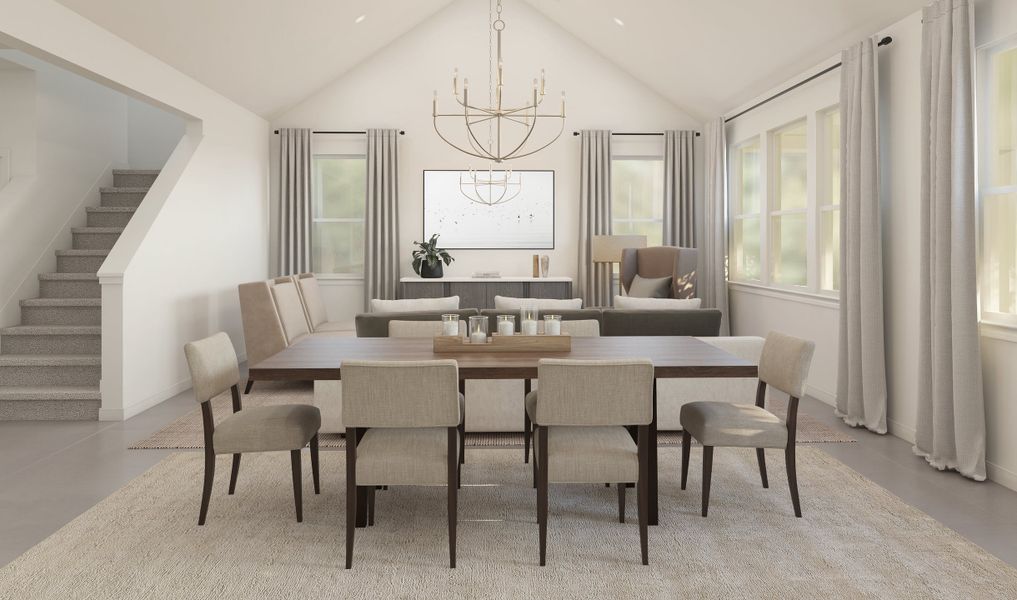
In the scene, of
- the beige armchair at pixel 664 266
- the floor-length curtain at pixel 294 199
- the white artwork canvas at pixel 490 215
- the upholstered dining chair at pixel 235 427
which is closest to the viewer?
the upholstered dining chair at pixel 235 427

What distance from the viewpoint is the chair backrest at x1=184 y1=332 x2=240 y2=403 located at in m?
2.98

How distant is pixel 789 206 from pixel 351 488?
16.9ft

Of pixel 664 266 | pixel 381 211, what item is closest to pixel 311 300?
pixel 381 211

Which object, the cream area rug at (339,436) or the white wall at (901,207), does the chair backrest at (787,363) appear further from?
the white wall at (901,207)

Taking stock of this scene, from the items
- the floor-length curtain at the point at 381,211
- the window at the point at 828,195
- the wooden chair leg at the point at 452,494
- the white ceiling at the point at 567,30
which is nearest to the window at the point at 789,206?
the window at the point at 828,195

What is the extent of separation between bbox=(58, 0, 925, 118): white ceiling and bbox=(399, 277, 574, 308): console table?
2467 mm

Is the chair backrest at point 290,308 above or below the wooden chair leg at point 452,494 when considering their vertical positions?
above

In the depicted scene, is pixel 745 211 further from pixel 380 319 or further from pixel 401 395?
pixel 401 395

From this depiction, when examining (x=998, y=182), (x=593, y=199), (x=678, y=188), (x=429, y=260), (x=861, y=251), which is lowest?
(x=861, y=251)

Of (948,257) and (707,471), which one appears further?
(948,257)

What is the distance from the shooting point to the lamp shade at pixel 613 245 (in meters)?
7.99

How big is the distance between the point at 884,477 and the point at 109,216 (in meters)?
6.41

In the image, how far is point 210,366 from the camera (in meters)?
3.10

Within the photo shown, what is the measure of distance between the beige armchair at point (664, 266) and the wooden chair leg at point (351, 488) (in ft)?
16.9
